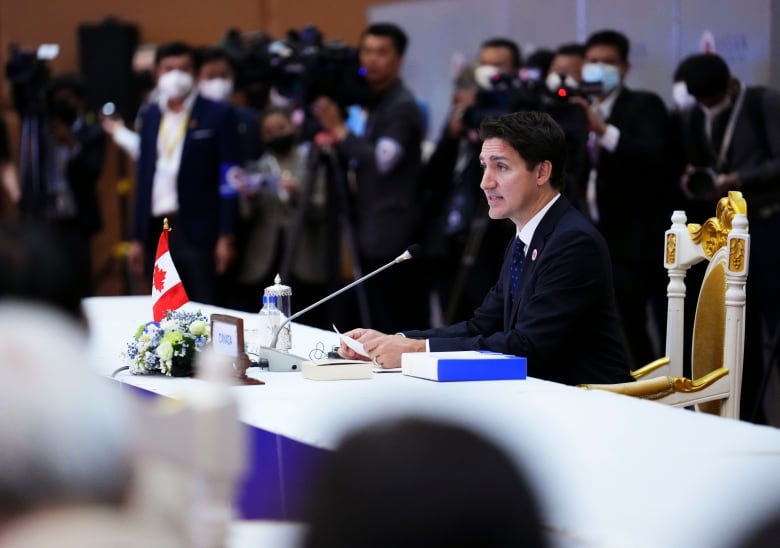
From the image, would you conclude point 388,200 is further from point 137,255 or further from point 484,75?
point 137,255

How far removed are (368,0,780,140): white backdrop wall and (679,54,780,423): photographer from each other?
0.42 meters

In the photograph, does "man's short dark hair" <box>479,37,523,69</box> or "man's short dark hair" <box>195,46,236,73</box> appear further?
"man's short dark hair" <box>195,46,236,73</box>

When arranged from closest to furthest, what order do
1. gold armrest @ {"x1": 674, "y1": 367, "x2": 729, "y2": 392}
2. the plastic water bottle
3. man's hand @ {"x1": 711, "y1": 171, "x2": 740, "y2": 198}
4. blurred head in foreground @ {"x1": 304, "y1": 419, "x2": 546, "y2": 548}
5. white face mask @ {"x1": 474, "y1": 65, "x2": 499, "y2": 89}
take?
1. blurred head in foreground @ {"x1": 304, "y1": 419, "x2": 546, "y2": 548}
2. gold armrest @ {"x1": 674, "y1": 367, "x2": 729, "y2": 392}
3. the plastic water bottle
4. man's hand @ {"x1": 711, "y1": 171, "x2": 740, "y2": 198}
5. white face mask @ {"x1": 474, "y1": 65, "x2": 499, "y2": 89}

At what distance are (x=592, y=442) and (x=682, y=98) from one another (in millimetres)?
2969

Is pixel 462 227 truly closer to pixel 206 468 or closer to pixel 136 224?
pixel 136 224

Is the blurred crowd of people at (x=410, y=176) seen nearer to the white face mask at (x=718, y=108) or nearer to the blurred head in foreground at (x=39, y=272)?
the white face mask at (x=718, y=108)

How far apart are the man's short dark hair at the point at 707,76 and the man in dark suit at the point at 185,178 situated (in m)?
2.06

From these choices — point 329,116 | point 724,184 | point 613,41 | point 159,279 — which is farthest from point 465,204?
point 159,279

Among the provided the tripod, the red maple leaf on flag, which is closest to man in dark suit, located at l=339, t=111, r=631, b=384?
the red maple leaf on flag

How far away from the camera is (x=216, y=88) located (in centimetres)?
596

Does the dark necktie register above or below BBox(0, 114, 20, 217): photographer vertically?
below

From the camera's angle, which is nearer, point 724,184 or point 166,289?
point 166,289

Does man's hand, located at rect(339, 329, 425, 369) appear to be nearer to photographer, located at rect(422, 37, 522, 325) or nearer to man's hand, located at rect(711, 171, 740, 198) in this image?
man's hand, located at rect(711, 171, 740, 198)

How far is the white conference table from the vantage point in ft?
4.62
